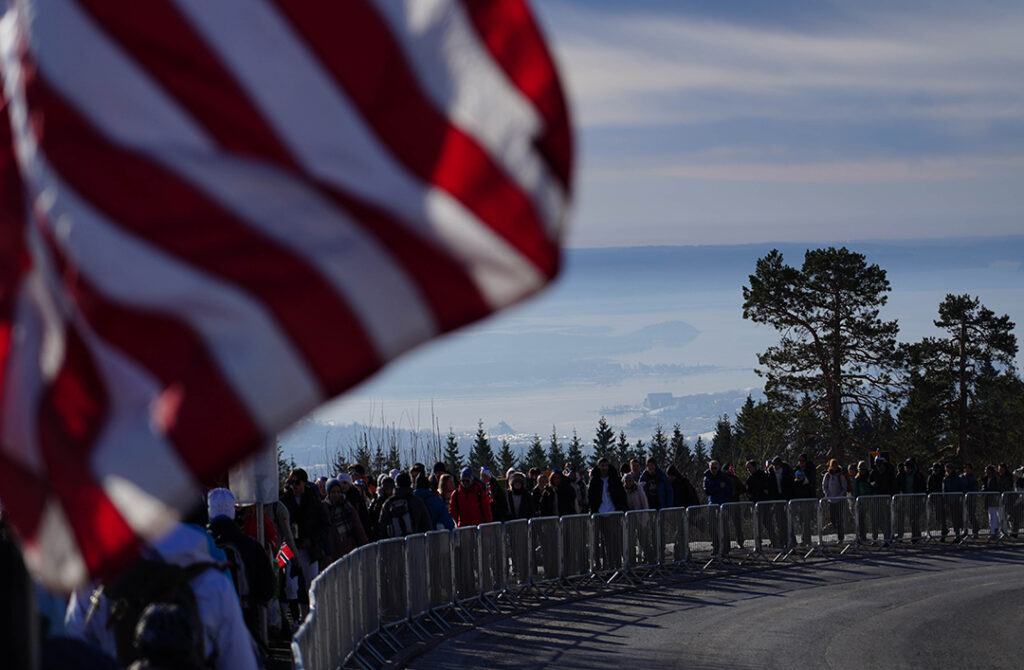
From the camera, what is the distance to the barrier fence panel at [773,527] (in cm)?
2586

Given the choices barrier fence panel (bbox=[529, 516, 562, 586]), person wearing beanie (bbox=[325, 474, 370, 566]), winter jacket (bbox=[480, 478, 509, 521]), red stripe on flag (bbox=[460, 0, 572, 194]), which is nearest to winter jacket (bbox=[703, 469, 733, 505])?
winter jacket (bbox=[480, 478, 509, 521])

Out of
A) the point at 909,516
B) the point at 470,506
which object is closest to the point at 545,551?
the point at 470,506

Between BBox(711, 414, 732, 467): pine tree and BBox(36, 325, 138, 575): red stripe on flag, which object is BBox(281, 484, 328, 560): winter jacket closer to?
BBox(36, 325, 138, 575): red stripe on flag

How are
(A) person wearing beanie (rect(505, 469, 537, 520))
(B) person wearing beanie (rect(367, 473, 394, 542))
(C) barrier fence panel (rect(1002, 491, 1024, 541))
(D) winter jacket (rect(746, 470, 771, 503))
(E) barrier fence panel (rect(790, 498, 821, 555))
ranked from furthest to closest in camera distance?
(C) barrier fence panel (rect(1002, 491, 1024, 541)) < (D) winter jacket (rect(746, 470, 771, 503)) < (E) barrier fence panel (rect(790, 498, 821, 555)) < (A) person wearing beanie (rect(505, 469, 537, 520)) < (B) person wearing beanie (rect(367, 473, 394, 542))

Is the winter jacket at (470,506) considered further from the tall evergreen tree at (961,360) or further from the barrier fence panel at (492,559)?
the tall evergreen tree at (961,360)

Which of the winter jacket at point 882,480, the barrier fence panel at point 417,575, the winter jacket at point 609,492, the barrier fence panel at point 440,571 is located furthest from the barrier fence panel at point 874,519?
the barrier fence panel at point 417,575

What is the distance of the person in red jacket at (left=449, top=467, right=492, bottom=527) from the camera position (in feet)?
69.2

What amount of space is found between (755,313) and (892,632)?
45821 millimetres

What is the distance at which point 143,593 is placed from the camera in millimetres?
6703

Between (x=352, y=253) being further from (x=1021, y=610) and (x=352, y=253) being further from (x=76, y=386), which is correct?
(x=1021, y=610)

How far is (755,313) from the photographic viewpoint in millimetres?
62812

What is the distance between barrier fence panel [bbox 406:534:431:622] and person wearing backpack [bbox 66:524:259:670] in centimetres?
1026

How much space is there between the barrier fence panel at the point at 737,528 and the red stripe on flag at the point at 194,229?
2284cm

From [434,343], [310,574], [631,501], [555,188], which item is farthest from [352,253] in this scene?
[631,501]
